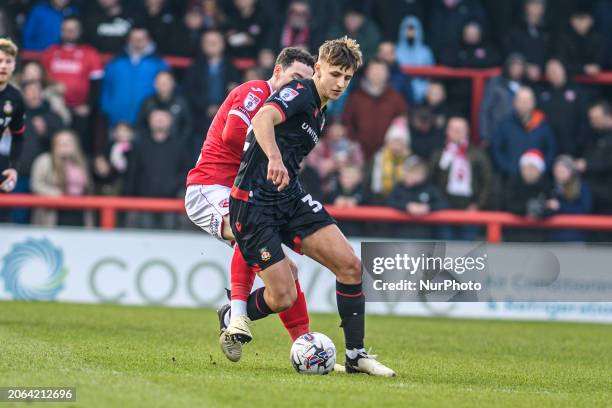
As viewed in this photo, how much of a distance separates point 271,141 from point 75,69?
30.5 ft

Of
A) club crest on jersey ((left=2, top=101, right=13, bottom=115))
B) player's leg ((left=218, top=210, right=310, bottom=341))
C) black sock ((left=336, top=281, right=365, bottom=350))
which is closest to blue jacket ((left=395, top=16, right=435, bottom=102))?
club crest on jersey ((left=2, top=101, right=13, bottom=115))

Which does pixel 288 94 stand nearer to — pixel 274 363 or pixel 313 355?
pixel 313 355

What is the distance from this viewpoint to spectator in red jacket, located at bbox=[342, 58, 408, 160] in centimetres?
1620

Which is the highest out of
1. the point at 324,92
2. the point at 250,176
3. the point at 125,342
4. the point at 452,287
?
the point at 324,92

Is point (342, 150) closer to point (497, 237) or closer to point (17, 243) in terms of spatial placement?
point (497, 237)

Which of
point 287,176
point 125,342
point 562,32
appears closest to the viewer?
point 287,176

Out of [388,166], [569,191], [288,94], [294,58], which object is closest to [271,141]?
[288,94]

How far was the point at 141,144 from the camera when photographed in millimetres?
15500

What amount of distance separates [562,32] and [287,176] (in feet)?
36.2

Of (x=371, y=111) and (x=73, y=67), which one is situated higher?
(x=73, y=67)

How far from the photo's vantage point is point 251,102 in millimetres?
8836

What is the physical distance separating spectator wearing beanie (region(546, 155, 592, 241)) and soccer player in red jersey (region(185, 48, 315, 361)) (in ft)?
23.0

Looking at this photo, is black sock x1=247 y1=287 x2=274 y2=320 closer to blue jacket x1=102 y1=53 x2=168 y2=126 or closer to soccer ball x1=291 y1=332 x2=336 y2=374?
soccer ball x1=291 y1=332 x2=336 y2=374

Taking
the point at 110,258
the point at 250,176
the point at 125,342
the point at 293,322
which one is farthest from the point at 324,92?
the point at 110,258
